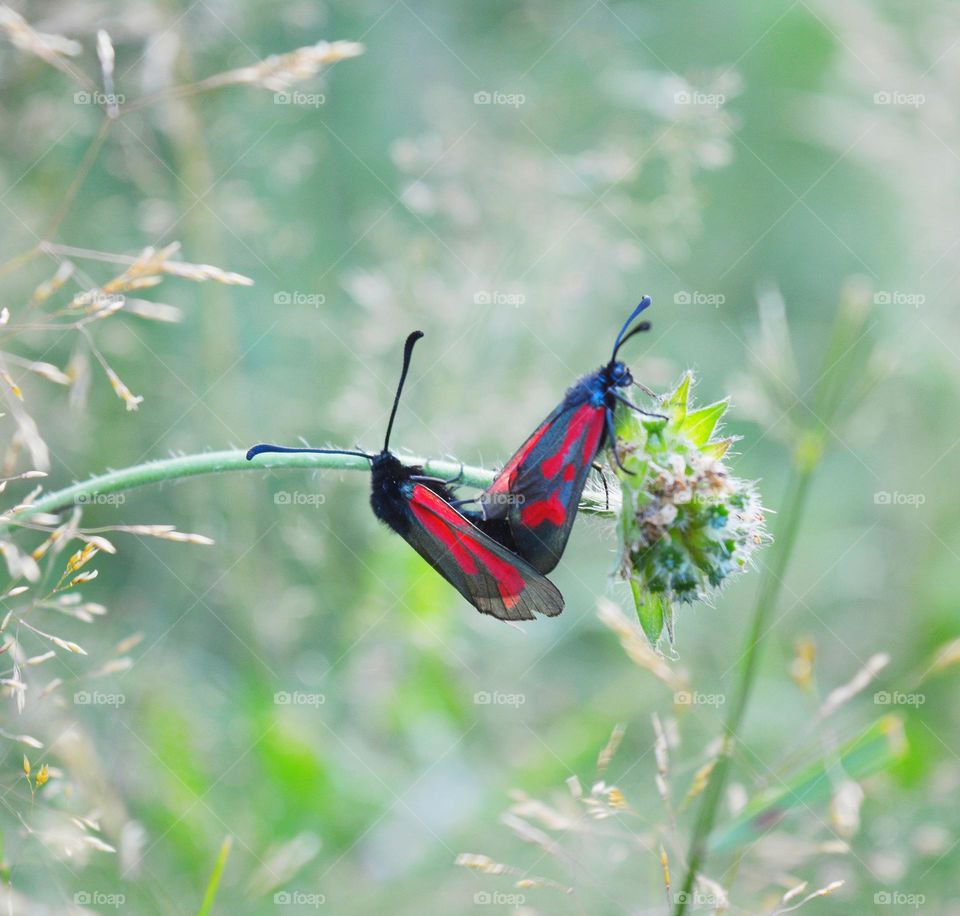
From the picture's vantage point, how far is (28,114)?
5.01 metres

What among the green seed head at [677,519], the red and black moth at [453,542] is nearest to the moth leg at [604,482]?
the green seed head at [677,519]

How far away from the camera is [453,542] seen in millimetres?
3025

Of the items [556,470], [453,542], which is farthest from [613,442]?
[453,542]

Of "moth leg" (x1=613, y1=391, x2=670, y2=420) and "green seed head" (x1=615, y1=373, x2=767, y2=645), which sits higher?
"moth leg" (x1=613, y1=391, x2=670, y2=420)

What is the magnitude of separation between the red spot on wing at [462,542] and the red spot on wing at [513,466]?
17 cm

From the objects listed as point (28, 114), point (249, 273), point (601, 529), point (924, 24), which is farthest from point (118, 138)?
point (924, 24)

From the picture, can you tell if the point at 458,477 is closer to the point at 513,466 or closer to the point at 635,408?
the point at 513,466

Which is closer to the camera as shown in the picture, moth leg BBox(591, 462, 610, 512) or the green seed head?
the green seed head

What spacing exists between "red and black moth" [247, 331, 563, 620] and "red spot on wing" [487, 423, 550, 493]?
147 mm

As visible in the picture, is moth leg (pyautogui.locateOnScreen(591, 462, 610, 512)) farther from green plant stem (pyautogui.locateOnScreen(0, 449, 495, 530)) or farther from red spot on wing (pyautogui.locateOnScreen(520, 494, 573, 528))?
green plant stem (pyautogui.locateOnScreen(0, 449, 495, 530))

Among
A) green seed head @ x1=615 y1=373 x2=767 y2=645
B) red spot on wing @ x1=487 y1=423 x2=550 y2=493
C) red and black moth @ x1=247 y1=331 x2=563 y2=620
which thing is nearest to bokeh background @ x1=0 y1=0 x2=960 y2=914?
green seed head @ x1=615 y1=373 x2=767 y2=645

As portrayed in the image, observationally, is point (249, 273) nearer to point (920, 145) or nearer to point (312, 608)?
point (312, 608)

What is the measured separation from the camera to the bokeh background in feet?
15.1

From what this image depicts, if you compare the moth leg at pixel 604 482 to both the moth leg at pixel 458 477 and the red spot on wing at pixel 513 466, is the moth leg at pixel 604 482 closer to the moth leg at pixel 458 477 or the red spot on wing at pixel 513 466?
the red spot on wing at pixel 513 466
